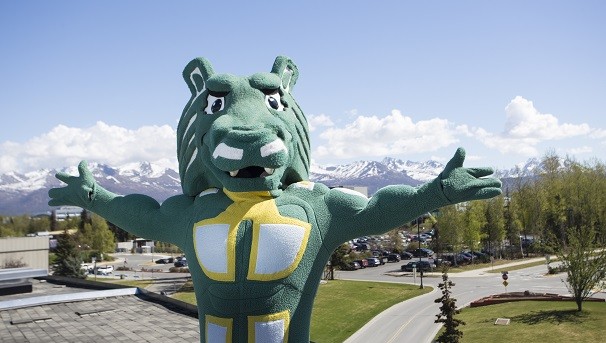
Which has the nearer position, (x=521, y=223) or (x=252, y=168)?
(x=252, y=168)

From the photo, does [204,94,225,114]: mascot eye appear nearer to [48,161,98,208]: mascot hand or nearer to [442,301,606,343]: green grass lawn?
[48,161,98,208]: mascot hand

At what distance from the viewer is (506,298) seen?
24.4 metres

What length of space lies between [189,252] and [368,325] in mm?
16722

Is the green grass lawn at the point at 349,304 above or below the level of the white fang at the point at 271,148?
below

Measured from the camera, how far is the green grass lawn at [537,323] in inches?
713

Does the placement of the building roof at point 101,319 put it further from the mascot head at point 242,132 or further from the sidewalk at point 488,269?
the sidewalk at point 488,269

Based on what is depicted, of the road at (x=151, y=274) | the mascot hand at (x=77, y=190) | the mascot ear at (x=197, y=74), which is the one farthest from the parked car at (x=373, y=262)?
the mascot ear at (x=197, y=74)

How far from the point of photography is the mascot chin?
5.48 metres

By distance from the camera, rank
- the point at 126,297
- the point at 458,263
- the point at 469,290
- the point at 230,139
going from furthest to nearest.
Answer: the point at 458,263 → the point at 469,290 → the point at 126,297 → the point at 230,139

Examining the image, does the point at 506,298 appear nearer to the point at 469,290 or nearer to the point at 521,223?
the point at 469,290

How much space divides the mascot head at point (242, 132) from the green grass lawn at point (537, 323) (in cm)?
1496

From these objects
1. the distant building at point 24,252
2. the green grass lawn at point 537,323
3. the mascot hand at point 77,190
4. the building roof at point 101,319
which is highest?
the mascot hand at point 77,190

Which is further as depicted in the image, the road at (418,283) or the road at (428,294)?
the road at (418,283)

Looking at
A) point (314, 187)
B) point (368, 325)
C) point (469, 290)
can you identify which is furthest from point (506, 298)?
point (314, 187)
